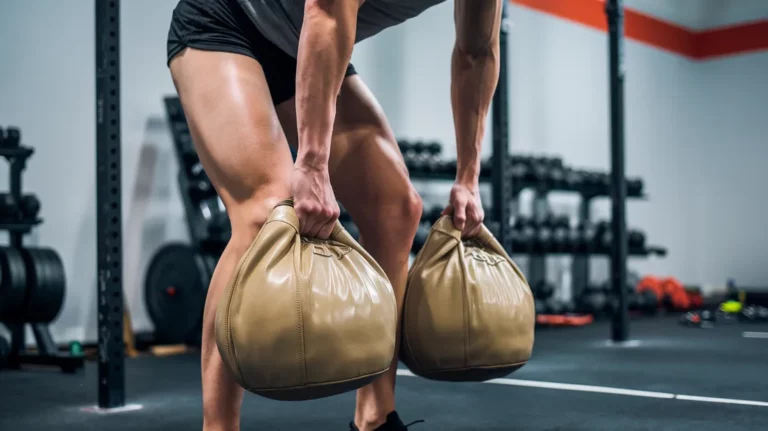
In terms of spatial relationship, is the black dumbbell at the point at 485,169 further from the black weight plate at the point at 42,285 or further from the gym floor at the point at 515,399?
the black weight plate at the point at 42,285

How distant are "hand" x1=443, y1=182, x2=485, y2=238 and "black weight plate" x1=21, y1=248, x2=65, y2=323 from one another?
2621 millimetres

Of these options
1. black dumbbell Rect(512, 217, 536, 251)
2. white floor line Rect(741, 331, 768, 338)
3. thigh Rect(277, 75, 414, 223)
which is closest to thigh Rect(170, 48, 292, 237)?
thigh Rect(277, 75, 414, 223)

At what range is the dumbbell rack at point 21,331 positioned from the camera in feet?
11.3

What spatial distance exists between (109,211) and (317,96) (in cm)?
133

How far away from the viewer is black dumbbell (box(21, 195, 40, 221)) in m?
3.68

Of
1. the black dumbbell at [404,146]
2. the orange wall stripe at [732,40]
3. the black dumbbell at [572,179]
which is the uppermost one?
the orange wall stripe at [732,40]

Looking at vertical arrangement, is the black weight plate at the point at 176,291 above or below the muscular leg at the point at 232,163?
below

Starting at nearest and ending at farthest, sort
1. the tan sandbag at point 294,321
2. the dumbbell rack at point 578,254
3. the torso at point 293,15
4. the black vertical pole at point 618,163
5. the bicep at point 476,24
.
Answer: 1. the tan sandbag at point 294,321
2. the torso at point 293,15
3. the bicep at point 476,24
4. the black vertical pole at point 618,163
5. the dumbbell rack at point 578,254

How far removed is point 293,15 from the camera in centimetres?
134

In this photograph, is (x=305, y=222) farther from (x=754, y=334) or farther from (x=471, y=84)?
(x=754, y=334)

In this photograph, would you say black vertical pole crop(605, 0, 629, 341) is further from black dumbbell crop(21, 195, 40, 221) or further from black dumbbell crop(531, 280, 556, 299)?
black dumbbell crop(21, 195, 40, 221)

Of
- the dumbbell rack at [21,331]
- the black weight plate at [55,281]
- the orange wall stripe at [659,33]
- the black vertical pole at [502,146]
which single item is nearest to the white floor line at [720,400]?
the black vertical pole at [502,146]

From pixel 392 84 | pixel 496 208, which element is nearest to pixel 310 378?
pixel 496 208

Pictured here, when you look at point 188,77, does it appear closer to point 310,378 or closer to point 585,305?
point 310,378
